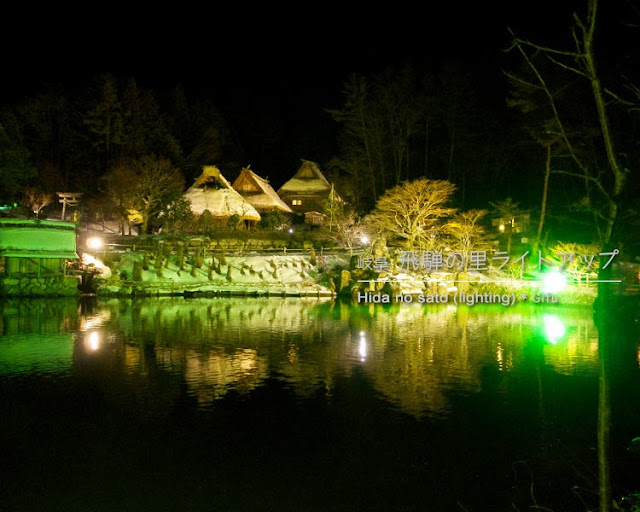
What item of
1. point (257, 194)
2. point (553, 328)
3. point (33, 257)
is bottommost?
point (553, 328)

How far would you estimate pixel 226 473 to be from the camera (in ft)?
19.2

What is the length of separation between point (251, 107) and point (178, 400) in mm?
55216

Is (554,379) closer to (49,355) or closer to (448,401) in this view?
(448,401)

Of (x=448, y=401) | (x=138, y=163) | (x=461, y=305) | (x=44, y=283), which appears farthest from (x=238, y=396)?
(x=138, y=163)

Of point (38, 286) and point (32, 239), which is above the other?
point (32, 239)

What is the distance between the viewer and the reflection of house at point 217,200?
35594 mm

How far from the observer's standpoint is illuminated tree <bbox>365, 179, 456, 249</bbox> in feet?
90.6

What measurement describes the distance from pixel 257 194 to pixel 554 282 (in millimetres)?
22929

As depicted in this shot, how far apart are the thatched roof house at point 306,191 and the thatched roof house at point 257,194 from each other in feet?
6.19

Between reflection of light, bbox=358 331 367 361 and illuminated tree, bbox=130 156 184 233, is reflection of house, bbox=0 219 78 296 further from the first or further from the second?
reflection of light, bbox=358 331 367 361

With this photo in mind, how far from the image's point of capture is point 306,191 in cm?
4284

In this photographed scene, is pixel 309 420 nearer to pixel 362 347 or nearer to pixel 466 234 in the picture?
pixel 362 347

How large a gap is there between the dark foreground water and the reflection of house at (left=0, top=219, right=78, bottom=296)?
35.1ft

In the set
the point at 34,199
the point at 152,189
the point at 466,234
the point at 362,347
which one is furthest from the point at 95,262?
the point at 362,347
